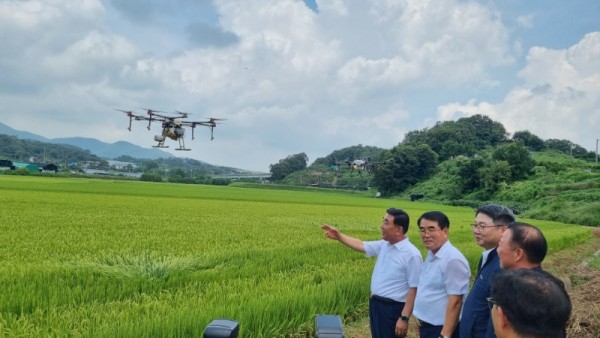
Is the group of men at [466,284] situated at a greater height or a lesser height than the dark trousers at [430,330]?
greater

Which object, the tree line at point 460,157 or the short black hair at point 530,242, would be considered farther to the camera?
the tree line at point 460,157


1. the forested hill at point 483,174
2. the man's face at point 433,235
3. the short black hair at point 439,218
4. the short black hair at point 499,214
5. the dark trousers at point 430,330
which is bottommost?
the dark trousers at point 430,330

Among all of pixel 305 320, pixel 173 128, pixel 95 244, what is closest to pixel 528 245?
pixel 305 320

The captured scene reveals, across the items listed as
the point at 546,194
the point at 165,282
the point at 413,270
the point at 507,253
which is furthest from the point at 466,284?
the point at 546,194

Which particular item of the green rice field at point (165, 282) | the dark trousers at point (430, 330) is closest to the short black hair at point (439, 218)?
the dark trousers at point (430, 330)

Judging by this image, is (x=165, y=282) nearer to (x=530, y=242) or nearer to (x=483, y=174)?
(x=530, y=242)

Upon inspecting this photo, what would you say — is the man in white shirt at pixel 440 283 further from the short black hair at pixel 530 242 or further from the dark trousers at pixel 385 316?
the short black hair at pixel 530 242

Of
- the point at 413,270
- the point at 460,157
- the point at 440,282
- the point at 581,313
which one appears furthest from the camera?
the point at 460,157

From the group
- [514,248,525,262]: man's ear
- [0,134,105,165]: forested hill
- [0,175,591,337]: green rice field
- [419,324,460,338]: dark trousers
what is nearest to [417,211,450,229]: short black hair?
[419,324,460,338]: dark trousers
